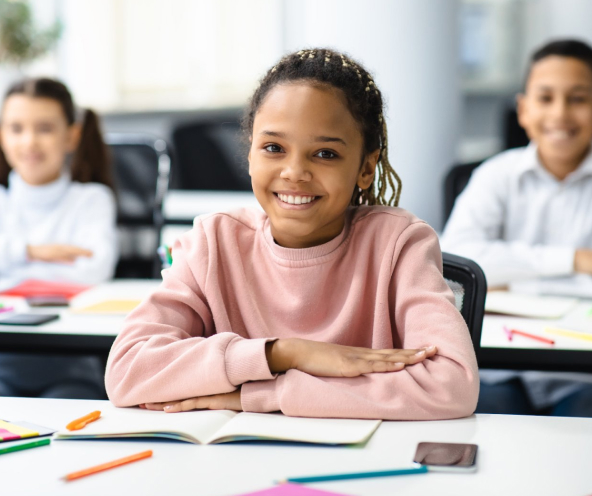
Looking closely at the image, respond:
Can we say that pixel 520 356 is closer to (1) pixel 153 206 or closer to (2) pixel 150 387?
(2) pixel 150 387

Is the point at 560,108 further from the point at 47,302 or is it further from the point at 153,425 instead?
the point at 153,425

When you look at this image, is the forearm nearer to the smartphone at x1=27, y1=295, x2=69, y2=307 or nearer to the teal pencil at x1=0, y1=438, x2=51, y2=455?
the teal pencil at x1=0, y1=438, x2=51, y2=455

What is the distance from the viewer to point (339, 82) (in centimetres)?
139

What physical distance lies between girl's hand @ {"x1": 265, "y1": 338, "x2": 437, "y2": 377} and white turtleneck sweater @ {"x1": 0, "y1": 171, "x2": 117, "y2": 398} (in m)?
1.12

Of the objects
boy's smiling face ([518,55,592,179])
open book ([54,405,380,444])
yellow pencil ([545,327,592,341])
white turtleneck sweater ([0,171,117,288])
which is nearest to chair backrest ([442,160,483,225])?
boy's smiling face ([518,55,592,179])

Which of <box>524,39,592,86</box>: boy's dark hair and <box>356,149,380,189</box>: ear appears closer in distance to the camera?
<box>356,149,380,189</box>: ear

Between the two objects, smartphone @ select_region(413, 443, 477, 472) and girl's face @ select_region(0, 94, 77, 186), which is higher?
girl's face @ select_region(0, 94, 77, 186)

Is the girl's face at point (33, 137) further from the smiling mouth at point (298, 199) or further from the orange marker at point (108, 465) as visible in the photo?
the orange marker at point (108, 465)

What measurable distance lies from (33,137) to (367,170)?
1614mm

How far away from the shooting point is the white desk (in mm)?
947

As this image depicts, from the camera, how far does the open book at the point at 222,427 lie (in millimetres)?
1085

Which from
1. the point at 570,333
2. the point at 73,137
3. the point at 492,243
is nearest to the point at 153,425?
the point at 570,333

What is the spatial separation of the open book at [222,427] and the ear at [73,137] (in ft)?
6.08

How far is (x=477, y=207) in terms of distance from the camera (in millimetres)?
2535
